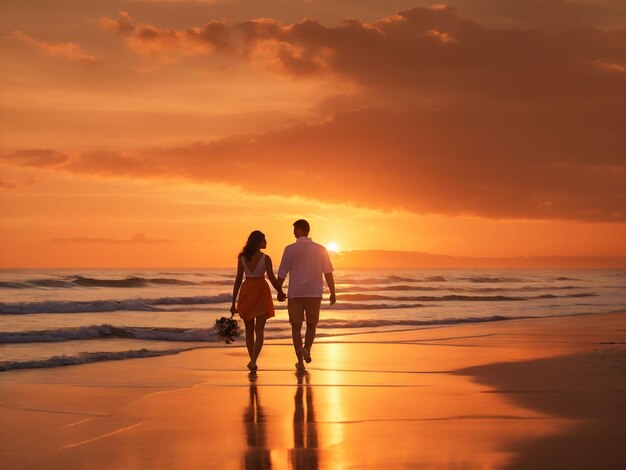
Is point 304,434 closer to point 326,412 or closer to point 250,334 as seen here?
point 326,412

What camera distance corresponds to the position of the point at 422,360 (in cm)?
Result: 1478

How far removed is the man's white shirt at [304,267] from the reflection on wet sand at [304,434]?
9.01ft

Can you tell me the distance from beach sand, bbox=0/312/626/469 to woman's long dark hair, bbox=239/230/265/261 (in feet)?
5.68

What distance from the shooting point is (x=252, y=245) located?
13.3 metres

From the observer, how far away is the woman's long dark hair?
13.3 metres

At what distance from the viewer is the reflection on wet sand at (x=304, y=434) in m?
6.68

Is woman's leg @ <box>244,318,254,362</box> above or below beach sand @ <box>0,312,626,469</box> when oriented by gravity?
above

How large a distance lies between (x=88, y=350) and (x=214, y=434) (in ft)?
29.6

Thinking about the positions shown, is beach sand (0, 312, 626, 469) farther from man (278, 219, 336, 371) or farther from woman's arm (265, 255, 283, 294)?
woman's arm (265, 255, 283, 294)

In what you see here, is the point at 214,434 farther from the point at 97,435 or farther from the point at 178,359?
the point at 178,359

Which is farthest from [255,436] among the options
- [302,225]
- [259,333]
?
[302,225]

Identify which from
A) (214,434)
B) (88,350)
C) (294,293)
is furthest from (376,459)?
(88,350)

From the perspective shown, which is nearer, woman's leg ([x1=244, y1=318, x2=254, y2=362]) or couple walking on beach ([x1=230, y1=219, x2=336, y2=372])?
couple walking on beach ([x1=230, y1=219, x2=336, y2=372])

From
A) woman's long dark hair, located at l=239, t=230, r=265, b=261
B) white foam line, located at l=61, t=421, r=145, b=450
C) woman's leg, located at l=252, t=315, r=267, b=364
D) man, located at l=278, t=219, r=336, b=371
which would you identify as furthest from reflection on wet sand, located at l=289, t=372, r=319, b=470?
woman's long dark hair, located at l=239, t=230, r=265, b=261
